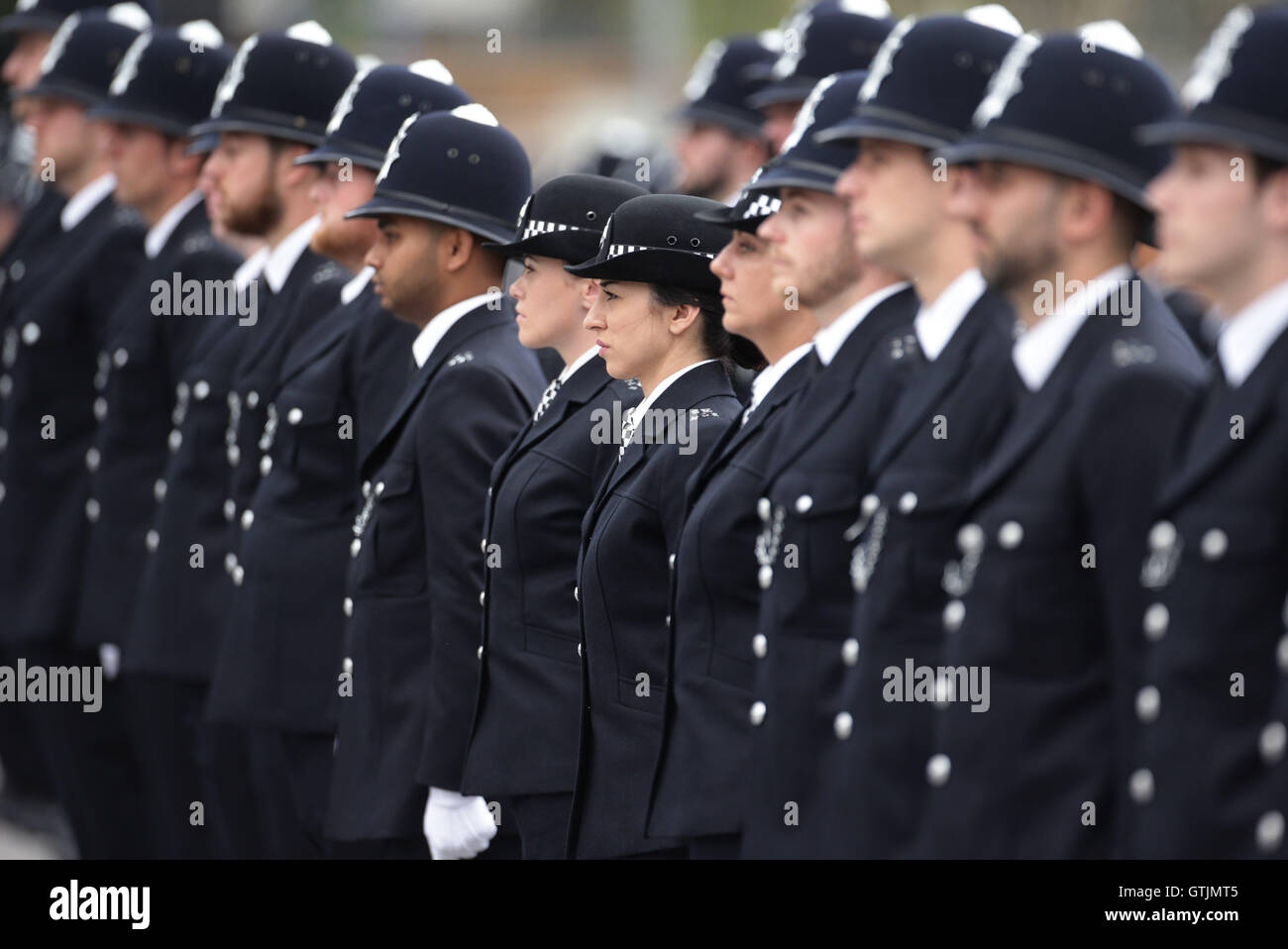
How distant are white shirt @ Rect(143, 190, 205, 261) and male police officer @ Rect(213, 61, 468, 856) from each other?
1.58 metres

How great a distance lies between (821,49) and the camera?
7281 mm

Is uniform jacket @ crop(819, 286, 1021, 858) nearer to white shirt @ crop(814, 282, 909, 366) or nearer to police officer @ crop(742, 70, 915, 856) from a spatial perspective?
police officer @ crop(742, 70, 915, 856)

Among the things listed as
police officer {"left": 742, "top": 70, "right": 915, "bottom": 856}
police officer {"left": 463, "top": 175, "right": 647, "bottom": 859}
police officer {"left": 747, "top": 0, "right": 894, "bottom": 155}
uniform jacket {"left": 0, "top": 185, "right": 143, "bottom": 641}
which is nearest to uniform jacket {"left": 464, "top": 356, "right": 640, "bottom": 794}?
police officer {"left": 463, "top": 175, "right": 647, "bottom": 859}

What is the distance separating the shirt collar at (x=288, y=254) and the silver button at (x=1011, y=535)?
3.43 m

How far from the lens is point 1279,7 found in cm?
322

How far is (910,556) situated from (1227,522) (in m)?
0.66

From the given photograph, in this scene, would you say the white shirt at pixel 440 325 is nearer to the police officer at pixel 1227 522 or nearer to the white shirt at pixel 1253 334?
the police officer at pixel 1227 522

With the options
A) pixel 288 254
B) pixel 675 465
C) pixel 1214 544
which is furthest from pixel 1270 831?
pixel 288 254

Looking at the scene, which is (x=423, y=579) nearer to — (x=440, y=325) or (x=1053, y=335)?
(x=440, y=325)

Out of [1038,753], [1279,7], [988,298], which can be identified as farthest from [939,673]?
[1279,7]

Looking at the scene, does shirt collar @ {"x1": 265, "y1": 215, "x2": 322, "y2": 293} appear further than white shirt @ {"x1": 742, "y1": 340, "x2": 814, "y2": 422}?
Yes

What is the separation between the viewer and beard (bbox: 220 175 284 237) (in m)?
6.36

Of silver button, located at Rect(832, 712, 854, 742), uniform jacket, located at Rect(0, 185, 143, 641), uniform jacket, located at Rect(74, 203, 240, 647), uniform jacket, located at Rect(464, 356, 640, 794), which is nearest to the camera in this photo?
silver button, located at Rect(832, 712, 854, 742)

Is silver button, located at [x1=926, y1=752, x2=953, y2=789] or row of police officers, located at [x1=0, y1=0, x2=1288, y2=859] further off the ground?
row of police officers, located at [x1=0, y1=0, x2=1288, y2=859]
